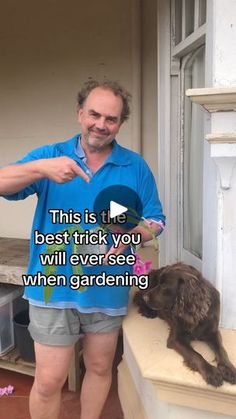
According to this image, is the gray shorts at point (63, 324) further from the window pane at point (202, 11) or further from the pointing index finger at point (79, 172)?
the window pane at point (202, 11)

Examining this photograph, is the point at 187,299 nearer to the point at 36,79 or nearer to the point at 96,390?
the point at 96,390

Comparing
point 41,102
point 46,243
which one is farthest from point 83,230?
point 41,102

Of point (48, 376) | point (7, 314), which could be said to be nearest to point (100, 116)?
point (48, 376)

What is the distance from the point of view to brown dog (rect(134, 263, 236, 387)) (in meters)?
1.39

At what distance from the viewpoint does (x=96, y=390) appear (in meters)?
1.83

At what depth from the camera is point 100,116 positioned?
4.84 feet

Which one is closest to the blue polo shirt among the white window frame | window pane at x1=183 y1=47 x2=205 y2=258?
window pane at x1=183 y1=47 x2=205 y2=258

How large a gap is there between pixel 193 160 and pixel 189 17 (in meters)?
0.69

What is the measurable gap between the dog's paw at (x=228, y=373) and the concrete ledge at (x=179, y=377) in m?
0.02

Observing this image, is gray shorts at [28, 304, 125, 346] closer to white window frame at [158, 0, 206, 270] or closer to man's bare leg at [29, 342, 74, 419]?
man's bare leg at [29, 342, 74, 419]

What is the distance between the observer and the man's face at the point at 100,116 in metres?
1.48

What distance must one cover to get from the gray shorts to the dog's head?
0.26 meters

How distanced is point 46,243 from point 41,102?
2.05 metres

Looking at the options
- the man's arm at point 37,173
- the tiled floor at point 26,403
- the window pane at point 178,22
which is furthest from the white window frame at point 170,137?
the tiled floor at point 26,403
